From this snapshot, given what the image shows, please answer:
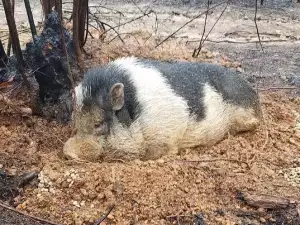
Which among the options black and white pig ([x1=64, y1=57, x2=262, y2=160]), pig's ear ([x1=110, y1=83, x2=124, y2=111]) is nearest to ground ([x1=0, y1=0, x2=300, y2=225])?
black and white pig ([x1=64, y1=57, x2=262, y2=160])

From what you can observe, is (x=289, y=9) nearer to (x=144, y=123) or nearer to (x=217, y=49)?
(x=217, y=49)

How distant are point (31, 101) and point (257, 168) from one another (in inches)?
68.4

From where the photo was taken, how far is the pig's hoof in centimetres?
345

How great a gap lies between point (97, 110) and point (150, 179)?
625 mm

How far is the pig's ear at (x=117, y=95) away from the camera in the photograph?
11.3 ft

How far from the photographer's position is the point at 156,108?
3.64m

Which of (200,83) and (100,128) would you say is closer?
(100,128)

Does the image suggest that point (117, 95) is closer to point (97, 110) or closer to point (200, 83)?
point (97, 110)

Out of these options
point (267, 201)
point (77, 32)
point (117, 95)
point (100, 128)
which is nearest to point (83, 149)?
point (100, 128)

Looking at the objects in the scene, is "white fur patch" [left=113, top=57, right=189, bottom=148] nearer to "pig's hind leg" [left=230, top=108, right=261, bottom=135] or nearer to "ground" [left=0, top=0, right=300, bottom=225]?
"ground" [left=0, top=0, right=300, bottom=225]

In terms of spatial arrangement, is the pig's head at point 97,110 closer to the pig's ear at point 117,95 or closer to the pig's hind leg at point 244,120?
the pig's ear at point 117,95

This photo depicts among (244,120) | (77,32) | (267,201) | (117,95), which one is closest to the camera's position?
(267,201)

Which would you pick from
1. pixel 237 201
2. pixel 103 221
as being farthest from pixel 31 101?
pixel 237 201

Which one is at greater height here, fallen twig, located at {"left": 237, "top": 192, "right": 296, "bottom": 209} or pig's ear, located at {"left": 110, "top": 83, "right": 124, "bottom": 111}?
pig's ear, located at {"left": 110, "top": 83, "right": 124, "bottom": 111}
